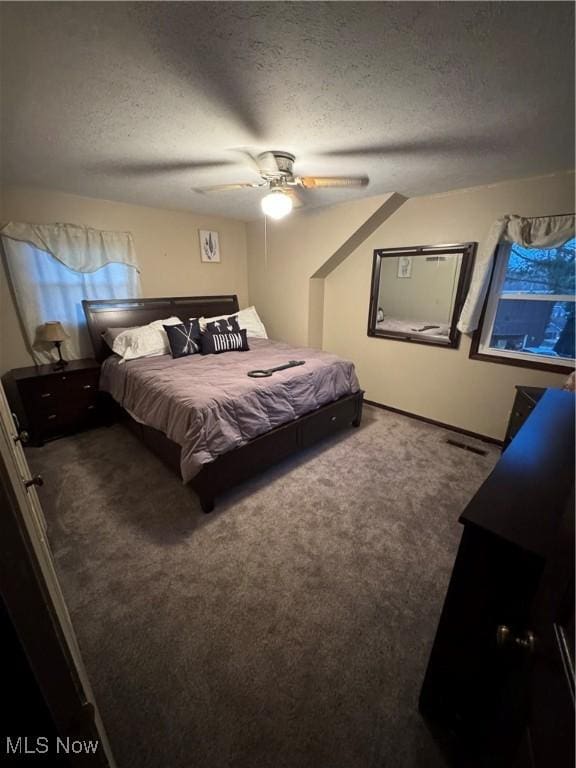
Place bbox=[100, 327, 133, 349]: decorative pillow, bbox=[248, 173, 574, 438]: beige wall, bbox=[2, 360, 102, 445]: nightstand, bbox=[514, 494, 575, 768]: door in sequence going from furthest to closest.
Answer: bbox=[100, 327, 133, 349]: decorative pillow → bbox=[2, 360, 102, 445]: nightstand → bbox=[248, 173, 574, 438]: beige wall → bbox=[514, 494, 575, 768]: door

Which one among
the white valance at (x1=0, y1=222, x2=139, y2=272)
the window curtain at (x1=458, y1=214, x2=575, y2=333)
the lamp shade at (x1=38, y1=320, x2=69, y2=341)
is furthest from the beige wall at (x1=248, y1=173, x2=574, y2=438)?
the lamp shade at (x1=38, y1=320, x2=69, y2=341)

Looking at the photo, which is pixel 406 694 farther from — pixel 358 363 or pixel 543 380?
pixel 358 363

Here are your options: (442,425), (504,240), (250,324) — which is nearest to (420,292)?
(504,240)

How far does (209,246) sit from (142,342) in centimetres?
177

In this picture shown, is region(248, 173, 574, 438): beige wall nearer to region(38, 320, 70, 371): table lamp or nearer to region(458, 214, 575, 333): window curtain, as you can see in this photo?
region(458, 214, 575, 333): window curtain

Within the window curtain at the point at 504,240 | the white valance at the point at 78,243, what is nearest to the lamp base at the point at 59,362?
the white valance at the point at 78,243

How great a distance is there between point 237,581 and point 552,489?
4.89 feet

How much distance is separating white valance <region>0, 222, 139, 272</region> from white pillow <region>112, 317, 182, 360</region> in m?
0.77

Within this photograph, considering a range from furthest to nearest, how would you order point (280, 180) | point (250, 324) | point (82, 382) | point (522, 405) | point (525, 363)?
point (250, 324)
point (82, 382)
point (525, 363)
point (522, 405)
point (280, 180)

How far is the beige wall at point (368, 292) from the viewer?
8.52 ft

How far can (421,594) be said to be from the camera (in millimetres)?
1566

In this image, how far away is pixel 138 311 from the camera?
3.53 metres

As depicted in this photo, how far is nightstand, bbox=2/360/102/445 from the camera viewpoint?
2721mm

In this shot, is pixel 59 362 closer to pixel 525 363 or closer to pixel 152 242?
pixel 152 242
